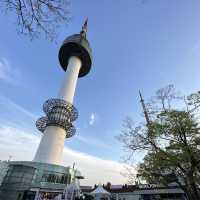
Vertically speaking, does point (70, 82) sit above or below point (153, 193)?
above

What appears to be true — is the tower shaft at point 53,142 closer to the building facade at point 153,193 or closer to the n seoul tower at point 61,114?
the n seoul tower at point 61,114

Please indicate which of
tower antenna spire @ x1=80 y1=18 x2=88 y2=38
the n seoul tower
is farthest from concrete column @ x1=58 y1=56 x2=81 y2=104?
tower antenna spire @ x1=80 y1=18 x2=88 y2=38

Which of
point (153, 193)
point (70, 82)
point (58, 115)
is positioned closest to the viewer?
point (153, 193)

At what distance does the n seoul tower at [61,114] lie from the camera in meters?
41.9

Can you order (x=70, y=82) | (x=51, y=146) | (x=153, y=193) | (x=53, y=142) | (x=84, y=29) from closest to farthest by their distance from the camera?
(x=153, y=193), (x=51, y=146), (x=53, y=142), (x=70, y=82), (x=84, y=29)

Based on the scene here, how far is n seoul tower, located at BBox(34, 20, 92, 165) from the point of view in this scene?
41906mm

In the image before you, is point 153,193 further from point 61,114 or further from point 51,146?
point 61,114

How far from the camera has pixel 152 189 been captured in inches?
1497

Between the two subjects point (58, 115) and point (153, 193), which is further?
point (58, 115)

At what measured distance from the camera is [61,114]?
147ft

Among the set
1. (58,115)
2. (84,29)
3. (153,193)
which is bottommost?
(153,193)

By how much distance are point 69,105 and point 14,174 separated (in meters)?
25.4

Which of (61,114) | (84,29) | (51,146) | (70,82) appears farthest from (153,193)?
(84,29)

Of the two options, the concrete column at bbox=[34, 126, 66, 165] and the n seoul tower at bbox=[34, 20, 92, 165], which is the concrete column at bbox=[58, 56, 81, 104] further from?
the concrete column at bbox=[34, 126, 66, 165]
